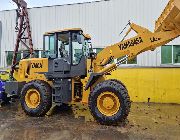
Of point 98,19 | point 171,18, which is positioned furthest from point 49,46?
point 98,19

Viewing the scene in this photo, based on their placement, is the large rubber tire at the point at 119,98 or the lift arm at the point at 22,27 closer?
the large rubber tire at the point at 119,98

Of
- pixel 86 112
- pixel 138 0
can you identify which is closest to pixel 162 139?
pixel 86 112

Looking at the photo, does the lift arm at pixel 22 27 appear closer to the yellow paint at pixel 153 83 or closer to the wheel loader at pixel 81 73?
the wheel loader at pixel 81 73

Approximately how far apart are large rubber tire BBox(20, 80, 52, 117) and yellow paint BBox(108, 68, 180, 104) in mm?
5664

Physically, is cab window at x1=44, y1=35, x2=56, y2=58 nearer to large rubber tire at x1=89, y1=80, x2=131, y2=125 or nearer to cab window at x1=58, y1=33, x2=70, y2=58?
cab window at x1=58, y1=33, x2=70, y2=58

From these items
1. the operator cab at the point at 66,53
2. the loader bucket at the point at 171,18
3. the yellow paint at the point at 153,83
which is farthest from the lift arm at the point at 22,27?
the loader bucket at the point at 171,18

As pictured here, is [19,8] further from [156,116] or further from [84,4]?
[156,116]

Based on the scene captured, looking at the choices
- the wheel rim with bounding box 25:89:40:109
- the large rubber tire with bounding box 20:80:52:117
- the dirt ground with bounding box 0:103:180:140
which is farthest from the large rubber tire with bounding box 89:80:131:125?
the wheel rim with bounding box 25:89:40:109

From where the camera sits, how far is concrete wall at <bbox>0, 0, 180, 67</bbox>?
1350cm

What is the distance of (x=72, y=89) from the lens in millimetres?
8727

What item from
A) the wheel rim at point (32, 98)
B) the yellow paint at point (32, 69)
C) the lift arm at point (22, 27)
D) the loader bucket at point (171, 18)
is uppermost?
the lift arm at point (22, 27)

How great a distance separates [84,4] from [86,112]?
23.6 feet

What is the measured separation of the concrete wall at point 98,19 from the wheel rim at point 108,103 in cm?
641

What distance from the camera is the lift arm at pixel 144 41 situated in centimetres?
765
